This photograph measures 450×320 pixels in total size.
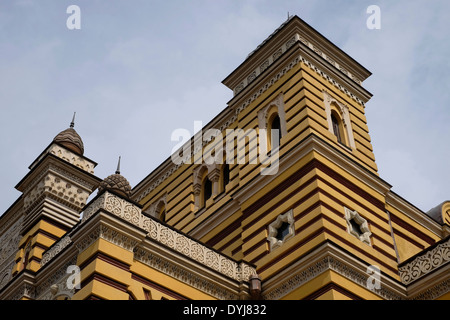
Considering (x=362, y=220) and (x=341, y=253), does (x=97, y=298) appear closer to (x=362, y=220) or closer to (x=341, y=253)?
(x=341, y=253)

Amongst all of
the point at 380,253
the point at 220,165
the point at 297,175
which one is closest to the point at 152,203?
the point at 220,165

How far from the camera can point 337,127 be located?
19.1m

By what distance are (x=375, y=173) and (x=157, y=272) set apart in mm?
8107

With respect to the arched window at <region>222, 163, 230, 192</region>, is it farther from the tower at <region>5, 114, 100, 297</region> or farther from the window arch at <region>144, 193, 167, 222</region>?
the tower at <region>5, 114, 100, 297</region>

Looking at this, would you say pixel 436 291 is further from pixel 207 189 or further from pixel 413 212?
A: pixel 207 189

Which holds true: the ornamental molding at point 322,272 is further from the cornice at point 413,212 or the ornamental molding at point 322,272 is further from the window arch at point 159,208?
the window arch at point 159,208

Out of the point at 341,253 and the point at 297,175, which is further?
the point at 297,175

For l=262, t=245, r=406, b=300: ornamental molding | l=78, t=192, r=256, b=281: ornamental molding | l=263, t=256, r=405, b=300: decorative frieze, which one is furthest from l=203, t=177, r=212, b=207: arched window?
l=263, t=256, r=405, b=300: decorative frieze

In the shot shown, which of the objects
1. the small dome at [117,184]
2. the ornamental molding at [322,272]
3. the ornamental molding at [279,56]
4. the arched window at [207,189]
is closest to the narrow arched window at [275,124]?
the ornamental molding at [279,56]

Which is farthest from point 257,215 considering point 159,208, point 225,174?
point 159,208

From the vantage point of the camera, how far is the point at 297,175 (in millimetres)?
16359

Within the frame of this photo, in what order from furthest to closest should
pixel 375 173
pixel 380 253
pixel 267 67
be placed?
pixel 267 67 < pixel 375 173 < pixel 380 253

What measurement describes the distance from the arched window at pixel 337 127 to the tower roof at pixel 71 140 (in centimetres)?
842

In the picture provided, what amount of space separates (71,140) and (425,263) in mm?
11962
